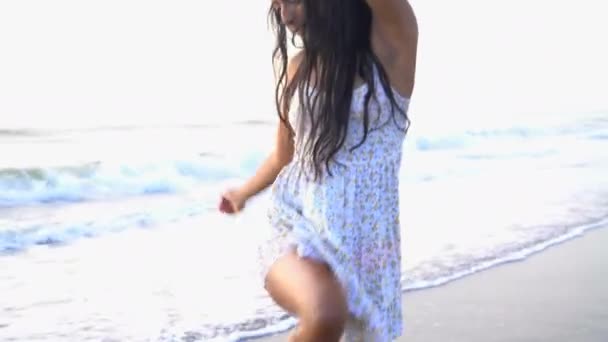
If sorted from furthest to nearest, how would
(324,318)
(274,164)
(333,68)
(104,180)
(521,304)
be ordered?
(104,180) → (521,304) → (274,164) → (333,68) → (324,318)

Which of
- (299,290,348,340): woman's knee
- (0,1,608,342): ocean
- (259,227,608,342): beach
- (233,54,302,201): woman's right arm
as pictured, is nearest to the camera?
(299,290,348,340): woman's knee

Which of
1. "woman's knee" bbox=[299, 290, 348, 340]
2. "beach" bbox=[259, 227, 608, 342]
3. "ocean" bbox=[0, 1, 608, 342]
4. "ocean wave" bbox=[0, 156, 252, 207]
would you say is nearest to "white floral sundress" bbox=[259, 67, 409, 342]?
"woman's knee" bbox=[299, 290, 348, 340]

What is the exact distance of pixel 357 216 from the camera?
2639 mm

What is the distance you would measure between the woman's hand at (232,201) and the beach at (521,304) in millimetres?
1709

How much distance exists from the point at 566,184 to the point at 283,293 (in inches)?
321

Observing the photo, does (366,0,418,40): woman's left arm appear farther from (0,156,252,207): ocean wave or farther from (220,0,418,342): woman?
(0,156,252,207): ocean wave

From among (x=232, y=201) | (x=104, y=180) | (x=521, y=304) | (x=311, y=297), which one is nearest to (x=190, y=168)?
(x=104, y=180)

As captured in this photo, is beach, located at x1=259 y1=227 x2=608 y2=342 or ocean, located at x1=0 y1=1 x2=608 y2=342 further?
ocean, located at x1=0 y1=1 x2=608 y2=342

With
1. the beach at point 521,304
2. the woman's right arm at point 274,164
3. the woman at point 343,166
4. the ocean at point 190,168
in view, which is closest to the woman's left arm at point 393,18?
the woman at point 343,166

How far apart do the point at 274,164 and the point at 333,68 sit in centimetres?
48

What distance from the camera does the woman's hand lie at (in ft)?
9.87

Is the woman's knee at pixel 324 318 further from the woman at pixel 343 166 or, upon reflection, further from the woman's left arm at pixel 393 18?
the woman's left arm at pixel 393 18

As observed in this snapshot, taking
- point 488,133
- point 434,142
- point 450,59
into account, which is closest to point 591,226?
point 434,142

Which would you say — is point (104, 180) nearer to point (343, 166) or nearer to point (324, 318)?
point (343, 166)
